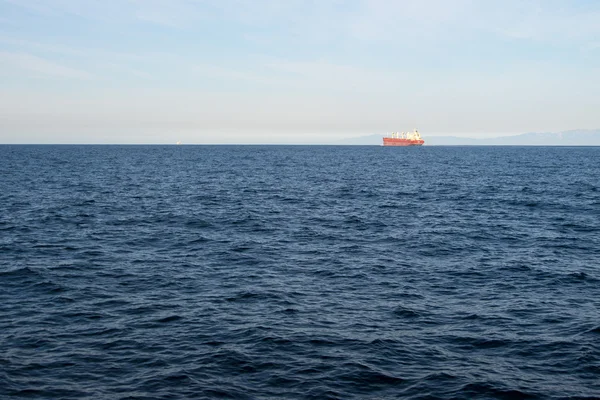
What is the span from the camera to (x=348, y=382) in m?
16.7

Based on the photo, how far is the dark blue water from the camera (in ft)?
55.3

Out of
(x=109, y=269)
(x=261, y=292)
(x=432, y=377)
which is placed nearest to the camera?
(x=432, y=377)

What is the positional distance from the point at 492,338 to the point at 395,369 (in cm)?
476

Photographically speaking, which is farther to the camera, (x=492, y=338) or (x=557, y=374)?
(x=492, y=338)

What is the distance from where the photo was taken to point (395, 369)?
1766 cm

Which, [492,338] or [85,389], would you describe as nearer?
[85,389]

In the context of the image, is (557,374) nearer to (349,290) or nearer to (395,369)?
(395,369)

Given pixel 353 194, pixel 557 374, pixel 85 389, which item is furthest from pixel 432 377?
pixel 353 194

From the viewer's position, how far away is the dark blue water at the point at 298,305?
16.9 m

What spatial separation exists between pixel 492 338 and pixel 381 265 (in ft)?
36.5

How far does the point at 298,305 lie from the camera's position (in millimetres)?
23828

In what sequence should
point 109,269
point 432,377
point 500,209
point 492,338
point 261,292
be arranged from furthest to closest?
point 500,209, point 109,269, point 261,292, point 492,338, point 432,377

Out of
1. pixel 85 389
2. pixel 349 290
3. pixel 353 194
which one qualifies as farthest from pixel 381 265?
pixel 353 194

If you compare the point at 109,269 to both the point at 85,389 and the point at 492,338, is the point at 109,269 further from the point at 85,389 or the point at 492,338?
the point at 492,338
